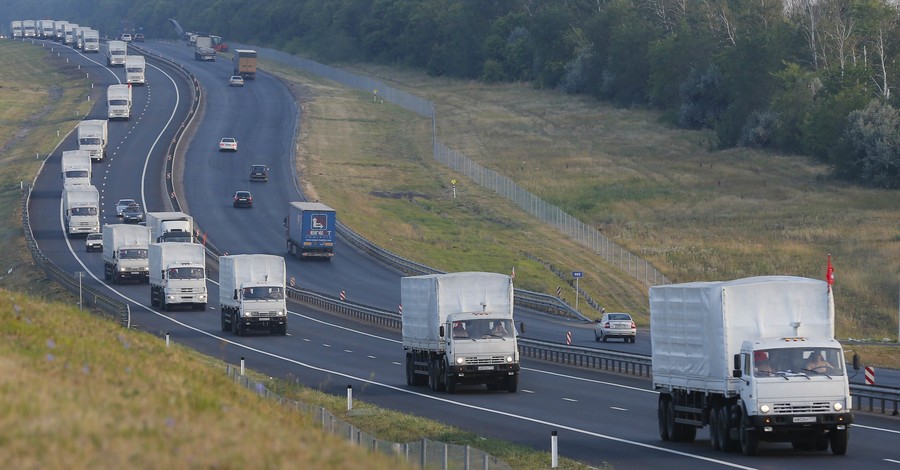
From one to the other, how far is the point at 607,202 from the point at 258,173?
27696mm

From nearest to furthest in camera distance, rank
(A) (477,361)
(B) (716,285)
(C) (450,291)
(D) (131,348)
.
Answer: (D) (131,348) → (B) (716,285) → (A) (477,361) → (C) (450,291)

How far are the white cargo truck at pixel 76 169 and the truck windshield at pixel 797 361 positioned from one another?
80.7m

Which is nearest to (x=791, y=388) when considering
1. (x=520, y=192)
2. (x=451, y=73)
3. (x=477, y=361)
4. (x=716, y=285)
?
(x=716, y=285)

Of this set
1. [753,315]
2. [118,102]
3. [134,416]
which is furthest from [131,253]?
[118,102]

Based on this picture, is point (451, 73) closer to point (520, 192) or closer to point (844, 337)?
point (520, 192)

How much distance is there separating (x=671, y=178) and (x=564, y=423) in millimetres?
82901

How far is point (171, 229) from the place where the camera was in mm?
75688

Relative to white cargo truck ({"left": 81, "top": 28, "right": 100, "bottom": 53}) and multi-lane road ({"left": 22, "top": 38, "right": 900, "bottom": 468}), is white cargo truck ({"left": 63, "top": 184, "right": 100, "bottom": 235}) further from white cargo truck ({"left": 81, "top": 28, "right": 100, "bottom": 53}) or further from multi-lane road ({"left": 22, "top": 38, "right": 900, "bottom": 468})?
white cargo truck ({"left": 81, "top": 28, "right": 100, "bottom": 53})

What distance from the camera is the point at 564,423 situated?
30422 millimetres

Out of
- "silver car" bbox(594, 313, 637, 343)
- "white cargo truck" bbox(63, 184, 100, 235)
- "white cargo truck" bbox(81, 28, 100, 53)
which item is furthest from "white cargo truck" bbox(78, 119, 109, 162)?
"white cargo truck" bbox(81, 28, 100, 53)

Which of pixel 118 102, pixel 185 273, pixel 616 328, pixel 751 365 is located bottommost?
pixel 616 328

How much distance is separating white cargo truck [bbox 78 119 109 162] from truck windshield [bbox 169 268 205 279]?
2004 inches

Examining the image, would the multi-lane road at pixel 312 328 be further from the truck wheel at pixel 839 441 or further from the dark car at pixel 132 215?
the dark car at pixel 132 215

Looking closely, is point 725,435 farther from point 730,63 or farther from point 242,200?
point 730,63
